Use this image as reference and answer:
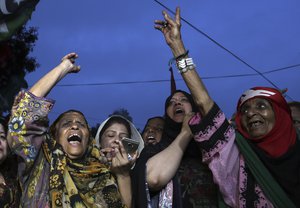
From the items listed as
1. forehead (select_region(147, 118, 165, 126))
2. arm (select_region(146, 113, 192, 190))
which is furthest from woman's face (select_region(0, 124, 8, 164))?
forehead (select_region(147, 118, 165, 126))

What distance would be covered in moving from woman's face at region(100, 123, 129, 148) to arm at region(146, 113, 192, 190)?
0.58 m

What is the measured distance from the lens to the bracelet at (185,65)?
8.43ft

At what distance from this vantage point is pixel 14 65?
7.06m

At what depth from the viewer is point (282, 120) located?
266 centimetres

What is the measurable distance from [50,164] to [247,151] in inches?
50.8

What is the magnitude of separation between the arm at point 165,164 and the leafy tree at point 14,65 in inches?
150

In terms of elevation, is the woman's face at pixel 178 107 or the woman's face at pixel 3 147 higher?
the woman's face at pixel 178 107

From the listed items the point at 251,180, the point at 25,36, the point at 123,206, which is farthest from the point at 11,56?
the point at 251,180

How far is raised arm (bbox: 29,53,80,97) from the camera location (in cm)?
255

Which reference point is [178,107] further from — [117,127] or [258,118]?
[258,118]

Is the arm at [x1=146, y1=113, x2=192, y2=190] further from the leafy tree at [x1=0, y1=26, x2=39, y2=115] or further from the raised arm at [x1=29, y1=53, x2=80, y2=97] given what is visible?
the leafy tree at [x1=0, y1=26, x2=39, y2=115]

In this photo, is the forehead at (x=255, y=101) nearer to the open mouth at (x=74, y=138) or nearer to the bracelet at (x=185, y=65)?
the bracelet at (x=185, y=65)

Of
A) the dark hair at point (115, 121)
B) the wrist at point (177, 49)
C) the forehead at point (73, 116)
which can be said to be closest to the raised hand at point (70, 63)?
the forehead at point (73, 116)

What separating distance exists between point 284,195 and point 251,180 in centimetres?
22
